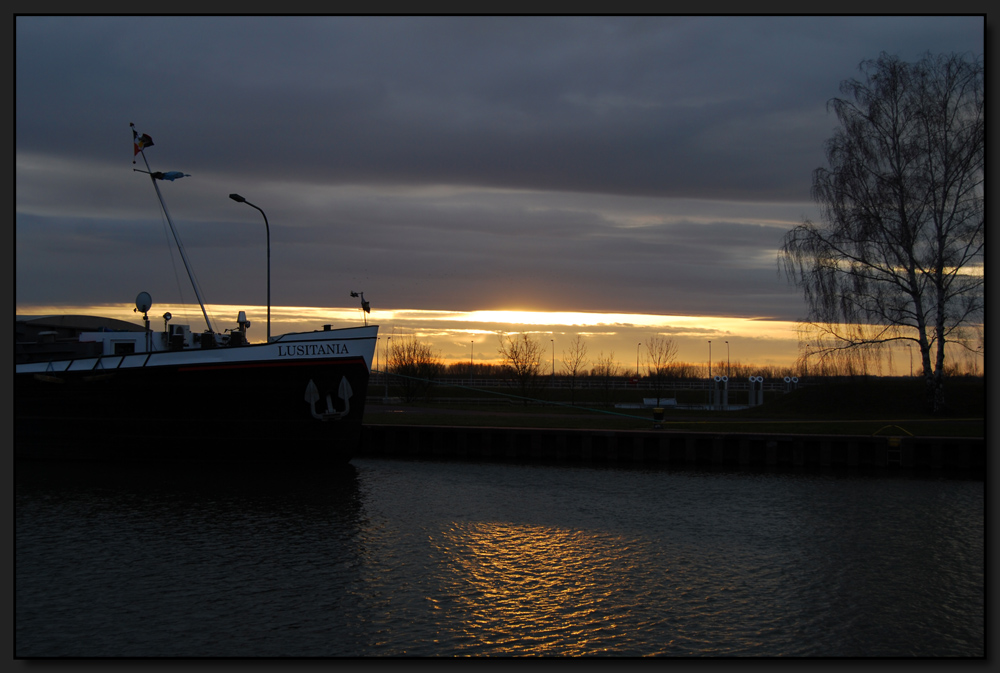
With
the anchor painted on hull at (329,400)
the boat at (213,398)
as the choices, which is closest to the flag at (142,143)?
the boat at (213,398)

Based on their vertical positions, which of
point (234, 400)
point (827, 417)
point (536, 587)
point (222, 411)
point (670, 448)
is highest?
point (234, 400)

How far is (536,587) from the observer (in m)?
13.7

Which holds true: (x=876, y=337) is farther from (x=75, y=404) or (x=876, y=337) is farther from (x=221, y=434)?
(x=75, y=404)

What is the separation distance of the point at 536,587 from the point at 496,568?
1.37m

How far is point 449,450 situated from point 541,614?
64.7 ft

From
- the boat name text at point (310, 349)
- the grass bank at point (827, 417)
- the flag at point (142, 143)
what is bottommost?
the grass bank at point (827, 417)

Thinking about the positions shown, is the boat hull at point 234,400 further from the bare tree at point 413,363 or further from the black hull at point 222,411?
the bare tree at point 413,363

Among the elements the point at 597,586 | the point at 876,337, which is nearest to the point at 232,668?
the point at 597,586

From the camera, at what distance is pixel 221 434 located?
27.0 metres

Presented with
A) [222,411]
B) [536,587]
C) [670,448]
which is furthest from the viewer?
[670,448]

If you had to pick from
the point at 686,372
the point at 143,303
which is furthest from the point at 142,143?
the point at 686,372

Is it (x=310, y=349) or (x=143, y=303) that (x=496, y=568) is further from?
(x=143, y=303)

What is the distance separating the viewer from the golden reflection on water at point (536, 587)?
11.3 m

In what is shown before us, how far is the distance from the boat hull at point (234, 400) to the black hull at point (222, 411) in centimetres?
4
